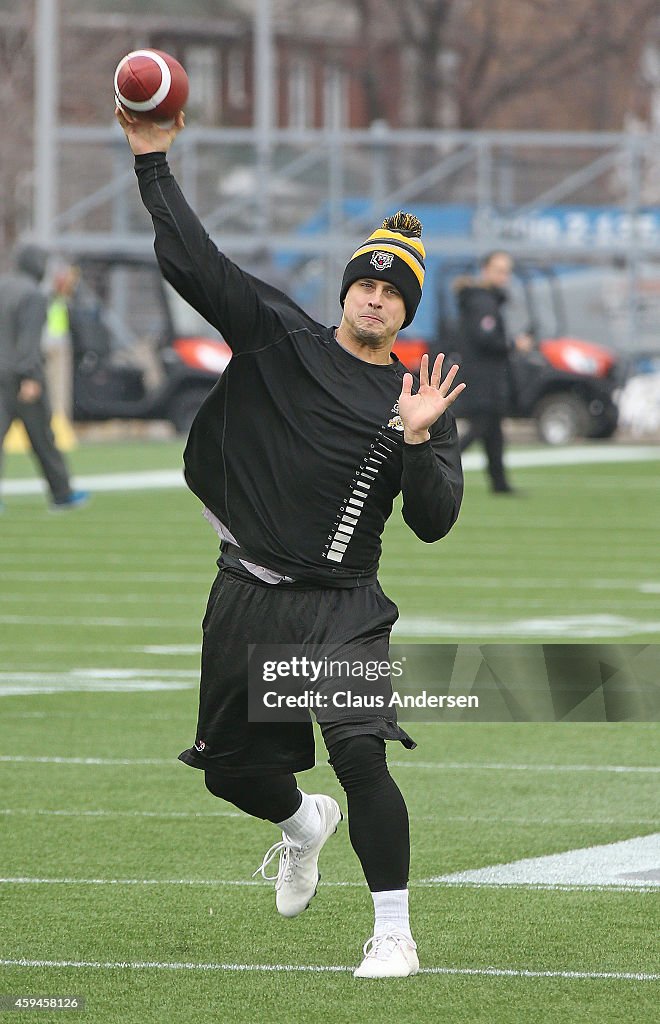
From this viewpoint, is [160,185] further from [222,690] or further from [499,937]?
[499,937]

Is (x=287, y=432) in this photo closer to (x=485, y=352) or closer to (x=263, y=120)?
(x=485, y=352)

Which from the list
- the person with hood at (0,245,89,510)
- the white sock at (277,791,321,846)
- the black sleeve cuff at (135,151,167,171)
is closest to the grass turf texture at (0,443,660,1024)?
the white sock at (277,791,321,846)

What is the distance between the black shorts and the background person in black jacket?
1357cm

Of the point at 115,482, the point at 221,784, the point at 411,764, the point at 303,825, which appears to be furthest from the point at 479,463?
the point at 221,784

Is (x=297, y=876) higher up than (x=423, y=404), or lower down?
lower down

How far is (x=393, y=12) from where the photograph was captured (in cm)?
5034

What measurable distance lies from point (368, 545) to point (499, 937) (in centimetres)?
106

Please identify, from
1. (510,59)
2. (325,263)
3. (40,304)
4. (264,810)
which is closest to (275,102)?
(510,59)

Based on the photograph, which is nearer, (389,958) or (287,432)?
(389,958)

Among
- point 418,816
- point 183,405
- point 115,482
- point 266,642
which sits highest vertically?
point 266,642

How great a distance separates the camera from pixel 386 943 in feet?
17.4

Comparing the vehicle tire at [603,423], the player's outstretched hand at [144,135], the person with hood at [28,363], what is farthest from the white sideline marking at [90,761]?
the vehicle tire at [603,423]

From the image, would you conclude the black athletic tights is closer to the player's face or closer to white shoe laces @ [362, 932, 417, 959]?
white shoe laces @ [362, 932, 417, 959]

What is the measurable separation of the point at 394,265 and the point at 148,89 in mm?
779
